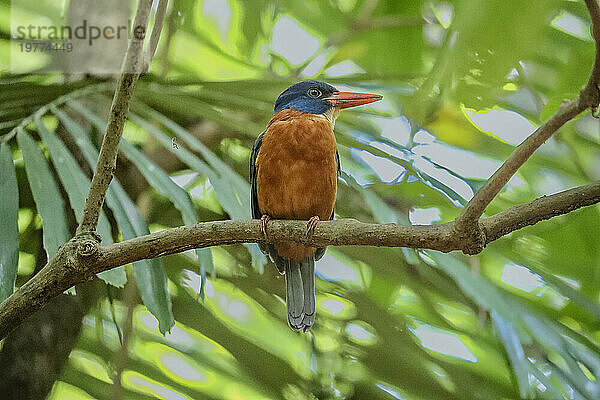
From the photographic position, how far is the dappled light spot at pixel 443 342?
244 cm

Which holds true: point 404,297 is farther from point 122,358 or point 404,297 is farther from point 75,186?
point 75,186

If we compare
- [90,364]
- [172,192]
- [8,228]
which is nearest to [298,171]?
[172,192]

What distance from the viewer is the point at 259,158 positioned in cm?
224

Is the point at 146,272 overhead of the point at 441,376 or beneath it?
beneath

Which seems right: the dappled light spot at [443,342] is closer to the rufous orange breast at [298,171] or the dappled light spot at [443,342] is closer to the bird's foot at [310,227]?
the rufous orange breast at [298,171]

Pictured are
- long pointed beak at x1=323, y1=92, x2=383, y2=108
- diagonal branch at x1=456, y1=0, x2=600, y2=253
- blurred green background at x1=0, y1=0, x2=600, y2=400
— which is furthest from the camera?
long pointed beak at x1=323, y1=92, x2=383, y2=108

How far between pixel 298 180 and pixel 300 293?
36 centimetres

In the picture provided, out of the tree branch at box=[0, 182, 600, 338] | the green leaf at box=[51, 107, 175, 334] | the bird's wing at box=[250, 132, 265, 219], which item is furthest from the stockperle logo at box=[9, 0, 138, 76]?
the tree branch at box=[0, 182, 600, 338]

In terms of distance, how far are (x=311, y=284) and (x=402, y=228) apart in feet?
3.61

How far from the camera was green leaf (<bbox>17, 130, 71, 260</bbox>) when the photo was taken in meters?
1.47

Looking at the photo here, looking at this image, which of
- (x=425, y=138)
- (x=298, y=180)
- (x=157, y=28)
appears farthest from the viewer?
(x=425, y=138)

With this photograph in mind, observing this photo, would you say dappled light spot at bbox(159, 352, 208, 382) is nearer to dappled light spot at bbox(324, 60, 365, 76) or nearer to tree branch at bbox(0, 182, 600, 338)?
dappled light spot at bbox(324, 60, 365, 76)

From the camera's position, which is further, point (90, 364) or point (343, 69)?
point (343, 69)

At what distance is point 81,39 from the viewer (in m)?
2.42
